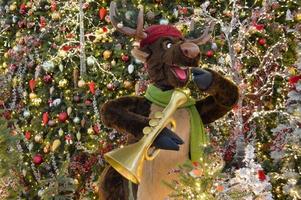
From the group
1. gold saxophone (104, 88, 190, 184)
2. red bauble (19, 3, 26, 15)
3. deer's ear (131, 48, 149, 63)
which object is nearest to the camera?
gold saxophone (104, 88, 190, 184)

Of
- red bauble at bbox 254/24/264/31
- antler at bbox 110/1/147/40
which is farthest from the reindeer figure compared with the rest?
red bauble at bbox 254/24/264/31

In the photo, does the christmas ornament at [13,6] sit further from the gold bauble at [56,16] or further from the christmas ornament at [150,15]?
the christmas ornament at [150,15]

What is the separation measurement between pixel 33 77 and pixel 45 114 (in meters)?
0.50

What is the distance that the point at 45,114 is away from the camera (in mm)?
4531

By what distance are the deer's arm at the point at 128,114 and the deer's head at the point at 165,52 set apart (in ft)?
0.54

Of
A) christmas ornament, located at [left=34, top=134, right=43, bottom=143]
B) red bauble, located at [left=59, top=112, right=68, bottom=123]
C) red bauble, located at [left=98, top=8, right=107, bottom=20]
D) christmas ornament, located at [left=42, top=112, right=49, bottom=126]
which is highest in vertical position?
red bauble, located at [left=98, top=8, right=107, bottom=20]

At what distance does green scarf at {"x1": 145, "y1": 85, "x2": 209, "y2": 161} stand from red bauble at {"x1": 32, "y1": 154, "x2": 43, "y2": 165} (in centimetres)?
202

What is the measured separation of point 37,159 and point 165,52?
2191 millimetres

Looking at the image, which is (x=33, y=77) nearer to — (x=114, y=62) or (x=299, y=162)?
(x=114, y=62)

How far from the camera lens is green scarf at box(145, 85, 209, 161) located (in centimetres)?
279

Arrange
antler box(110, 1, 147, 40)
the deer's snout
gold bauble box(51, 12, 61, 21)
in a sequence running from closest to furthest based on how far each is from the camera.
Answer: the deer's snout < antler box(110, 1, 147, 40) < gold bauble box(51, 12, 61, 21)

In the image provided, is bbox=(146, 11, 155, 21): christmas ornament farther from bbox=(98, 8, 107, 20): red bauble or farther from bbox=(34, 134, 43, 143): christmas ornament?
bbox=(34, 134, 43, 143): christmas ornament

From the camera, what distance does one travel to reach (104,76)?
173 inches

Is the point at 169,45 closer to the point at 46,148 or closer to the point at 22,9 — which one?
the point at 46,148
